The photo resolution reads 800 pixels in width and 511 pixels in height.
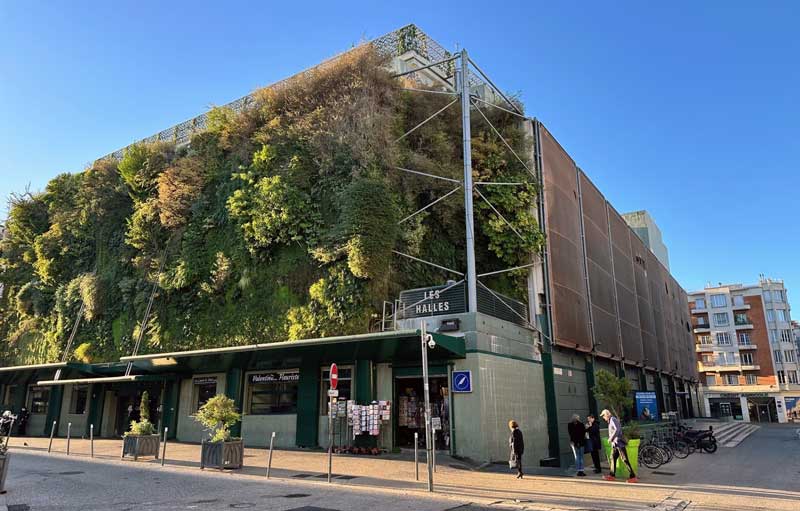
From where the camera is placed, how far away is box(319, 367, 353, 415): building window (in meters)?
19.1

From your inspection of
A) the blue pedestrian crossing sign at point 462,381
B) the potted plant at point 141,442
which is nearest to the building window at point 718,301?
the blue pedestrian crossing sign at point 462,381

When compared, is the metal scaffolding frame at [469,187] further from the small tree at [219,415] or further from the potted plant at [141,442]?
the potted plant at [141,442]

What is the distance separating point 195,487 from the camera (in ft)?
37.0

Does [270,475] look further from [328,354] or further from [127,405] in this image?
[127,405]

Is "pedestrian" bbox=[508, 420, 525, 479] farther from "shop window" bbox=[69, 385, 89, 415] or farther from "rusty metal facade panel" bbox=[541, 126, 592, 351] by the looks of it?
"shop window" bbox=[69, 385, 89, 415]

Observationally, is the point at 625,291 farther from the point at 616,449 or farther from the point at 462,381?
the point at 616,449

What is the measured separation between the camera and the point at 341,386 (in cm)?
1945

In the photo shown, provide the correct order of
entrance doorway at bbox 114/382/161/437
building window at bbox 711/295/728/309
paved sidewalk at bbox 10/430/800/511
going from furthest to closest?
building window at bbox 711/295/728/309 < entrance doorway at bbox 114/382/161/437 < paved sidewalk at bbox 10/430/800/511

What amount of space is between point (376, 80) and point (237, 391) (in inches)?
584

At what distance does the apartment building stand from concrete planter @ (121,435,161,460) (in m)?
76.0

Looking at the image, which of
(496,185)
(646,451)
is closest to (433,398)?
(646,451)

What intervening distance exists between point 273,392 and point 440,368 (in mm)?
7327

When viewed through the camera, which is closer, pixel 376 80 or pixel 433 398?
pixel 433 398

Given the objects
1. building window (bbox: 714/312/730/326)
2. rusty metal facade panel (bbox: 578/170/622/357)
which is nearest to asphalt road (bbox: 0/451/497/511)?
rusty metal facade panel (bbox: 578/170/622/357)
